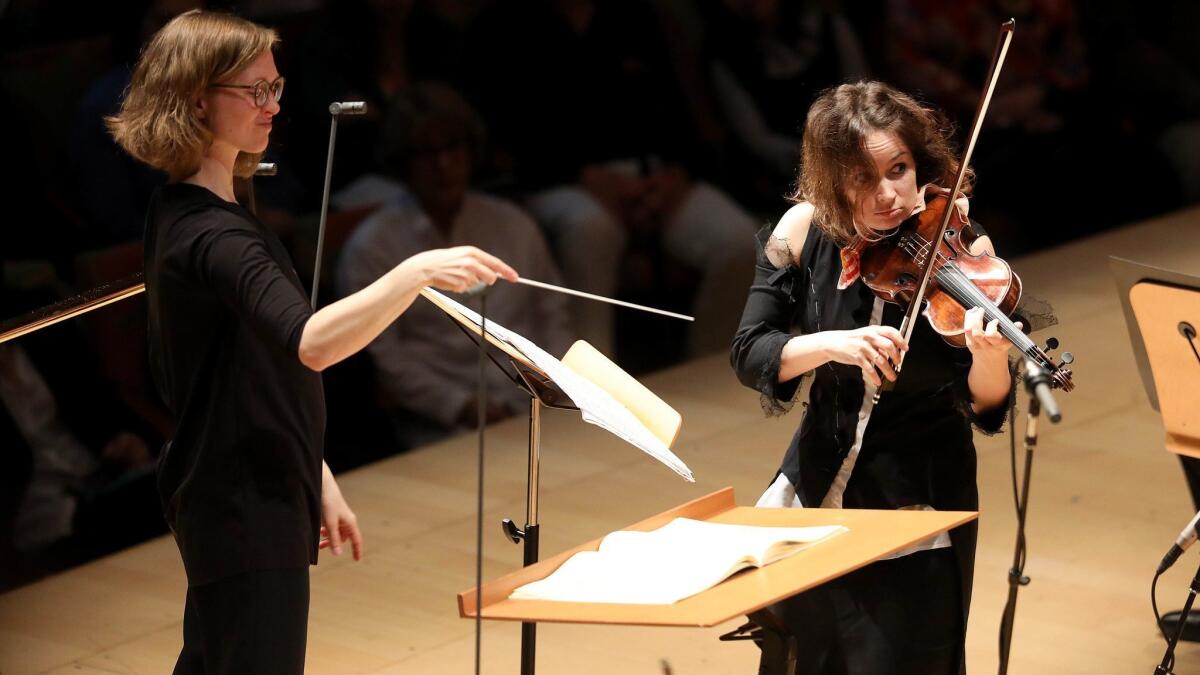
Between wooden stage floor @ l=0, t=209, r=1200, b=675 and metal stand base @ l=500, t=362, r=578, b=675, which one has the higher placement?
metal stand base @ l=500, t=362, r=578, b=675

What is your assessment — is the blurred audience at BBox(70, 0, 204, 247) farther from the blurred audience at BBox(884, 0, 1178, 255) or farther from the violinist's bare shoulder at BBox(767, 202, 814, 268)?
the blurred audience at BBox(884, 0, 1178, 255)

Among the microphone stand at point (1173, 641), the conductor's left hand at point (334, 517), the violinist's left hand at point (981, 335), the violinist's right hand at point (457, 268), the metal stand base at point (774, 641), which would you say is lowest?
the microphone stand at point (1173, 641)

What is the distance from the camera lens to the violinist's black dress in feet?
7.55

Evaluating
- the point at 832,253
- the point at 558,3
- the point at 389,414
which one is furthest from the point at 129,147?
the point at 558,3

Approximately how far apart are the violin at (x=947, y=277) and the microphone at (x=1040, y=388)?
1.05 feet

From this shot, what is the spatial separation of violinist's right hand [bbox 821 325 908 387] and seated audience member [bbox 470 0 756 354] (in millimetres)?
2777

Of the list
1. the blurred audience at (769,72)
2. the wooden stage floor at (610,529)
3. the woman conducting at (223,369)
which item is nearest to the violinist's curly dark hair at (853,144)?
the woman conducting at (223,369)

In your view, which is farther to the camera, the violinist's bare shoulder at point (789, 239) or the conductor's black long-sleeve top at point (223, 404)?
the violinist's bare shoulder at point (789, 239)

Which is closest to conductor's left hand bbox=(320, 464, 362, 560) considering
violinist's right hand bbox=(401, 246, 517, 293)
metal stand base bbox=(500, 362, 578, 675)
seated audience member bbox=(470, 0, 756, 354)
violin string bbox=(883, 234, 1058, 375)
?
metal stand base bbox=(500, 362, 578, 675)

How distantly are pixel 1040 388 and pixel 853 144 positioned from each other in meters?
0.62

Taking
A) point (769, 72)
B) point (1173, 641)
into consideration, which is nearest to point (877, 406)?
point (1173, 641)

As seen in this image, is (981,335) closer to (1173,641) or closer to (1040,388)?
(1040,388)

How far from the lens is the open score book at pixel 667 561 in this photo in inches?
69.7

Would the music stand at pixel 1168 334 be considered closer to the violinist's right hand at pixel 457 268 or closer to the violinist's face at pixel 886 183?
the violinist's face at pixel 886 183
